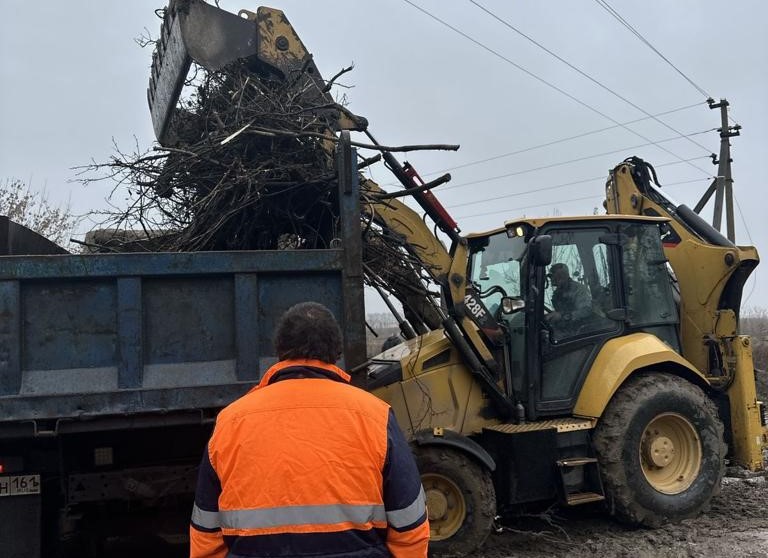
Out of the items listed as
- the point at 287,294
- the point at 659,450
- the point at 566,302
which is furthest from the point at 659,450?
the point at 287,294

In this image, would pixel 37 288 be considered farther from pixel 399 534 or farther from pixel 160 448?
pixel 399 534

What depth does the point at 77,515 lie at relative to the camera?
12.1 feet

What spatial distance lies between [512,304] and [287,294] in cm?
208

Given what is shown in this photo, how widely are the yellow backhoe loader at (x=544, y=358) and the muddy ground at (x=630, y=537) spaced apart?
6.8 inches

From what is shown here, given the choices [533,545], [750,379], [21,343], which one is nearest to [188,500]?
[21,343]

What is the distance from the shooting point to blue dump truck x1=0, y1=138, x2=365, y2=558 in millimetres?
3262

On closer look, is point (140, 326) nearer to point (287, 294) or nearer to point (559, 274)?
point (287, 294)

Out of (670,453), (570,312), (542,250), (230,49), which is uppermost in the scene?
(230,49)

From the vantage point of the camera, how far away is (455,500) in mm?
4574

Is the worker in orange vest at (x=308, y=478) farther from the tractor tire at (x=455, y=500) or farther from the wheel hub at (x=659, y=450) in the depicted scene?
the wheel hub at (x=659, y=450)

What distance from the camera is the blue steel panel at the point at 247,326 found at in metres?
3.49

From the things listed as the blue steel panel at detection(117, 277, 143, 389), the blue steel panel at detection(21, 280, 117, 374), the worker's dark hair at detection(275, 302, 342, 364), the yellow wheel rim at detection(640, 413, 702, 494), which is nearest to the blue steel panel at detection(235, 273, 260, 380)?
the blue steel panel at detection(117, 277, 143, 389)

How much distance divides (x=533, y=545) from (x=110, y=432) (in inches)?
122

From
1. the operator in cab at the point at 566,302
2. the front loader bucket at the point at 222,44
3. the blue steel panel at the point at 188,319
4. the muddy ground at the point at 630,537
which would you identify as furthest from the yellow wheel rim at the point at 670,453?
the front loader bucket at the point at 222,44
